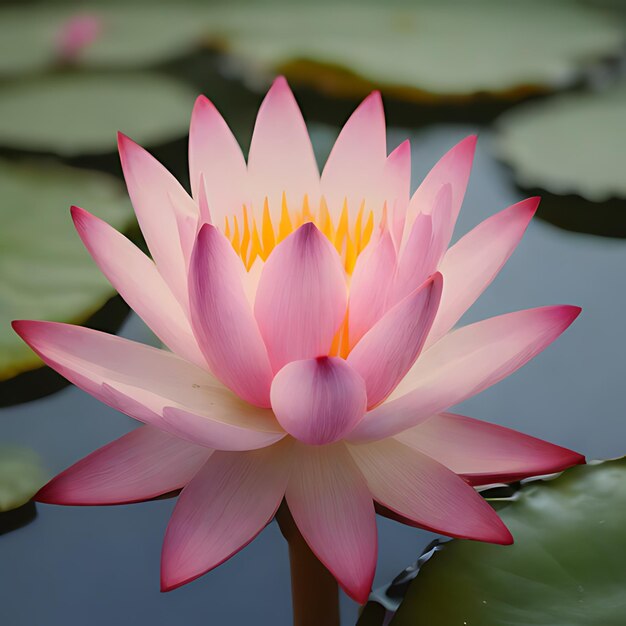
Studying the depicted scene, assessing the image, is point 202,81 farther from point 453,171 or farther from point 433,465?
point 433,465

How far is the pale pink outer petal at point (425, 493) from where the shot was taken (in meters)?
0.69

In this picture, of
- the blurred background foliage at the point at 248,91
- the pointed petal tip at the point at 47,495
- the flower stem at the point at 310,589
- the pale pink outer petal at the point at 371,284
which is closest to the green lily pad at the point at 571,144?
the blurred background foliage at the point at 248,91

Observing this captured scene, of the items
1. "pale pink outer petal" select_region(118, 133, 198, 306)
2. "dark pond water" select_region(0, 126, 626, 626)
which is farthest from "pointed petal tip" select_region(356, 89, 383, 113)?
"dark pond water" select_region(0, 126, 626, 626)

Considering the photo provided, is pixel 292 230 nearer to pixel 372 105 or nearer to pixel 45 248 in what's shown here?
pixel 372 105

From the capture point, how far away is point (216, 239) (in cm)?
67

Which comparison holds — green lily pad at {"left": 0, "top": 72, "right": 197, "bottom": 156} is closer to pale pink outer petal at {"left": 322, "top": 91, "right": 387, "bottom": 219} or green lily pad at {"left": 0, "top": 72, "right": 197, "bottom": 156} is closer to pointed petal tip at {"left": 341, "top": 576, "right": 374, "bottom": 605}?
pale pink outer petal at {"left": 322, "top": 91, "right": 387, "bottom": 219}

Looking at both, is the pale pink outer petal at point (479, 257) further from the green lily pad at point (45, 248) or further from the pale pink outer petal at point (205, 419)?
the green lily pad at point (45, 248)

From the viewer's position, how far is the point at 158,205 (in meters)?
0.86

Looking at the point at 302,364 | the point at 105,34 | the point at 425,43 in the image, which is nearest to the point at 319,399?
the point at 302,364

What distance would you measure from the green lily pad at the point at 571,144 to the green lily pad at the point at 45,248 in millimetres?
700

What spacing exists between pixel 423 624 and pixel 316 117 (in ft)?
3.70

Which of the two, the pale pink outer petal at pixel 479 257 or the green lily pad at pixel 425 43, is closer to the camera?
the pale pink outer petal at pixel 479 257

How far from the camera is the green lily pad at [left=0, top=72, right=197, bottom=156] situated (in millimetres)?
1516

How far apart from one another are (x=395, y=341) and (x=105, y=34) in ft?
4.97
